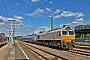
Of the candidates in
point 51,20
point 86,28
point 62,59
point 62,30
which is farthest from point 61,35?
point 86,28

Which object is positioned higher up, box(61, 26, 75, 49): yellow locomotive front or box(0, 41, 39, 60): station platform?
box(61, 26, 75, 49): yellow locomotive front

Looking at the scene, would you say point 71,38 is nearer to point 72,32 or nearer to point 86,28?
point 72,32

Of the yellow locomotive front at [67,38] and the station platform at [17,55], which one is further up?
the yellow locomotive front at [67,38]

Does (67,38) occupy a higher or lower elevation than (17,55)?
higher

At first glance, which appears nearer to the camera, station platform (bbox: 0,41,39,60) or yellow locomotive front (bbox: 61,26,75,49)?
station platform (bbox: 0,41,39,60)

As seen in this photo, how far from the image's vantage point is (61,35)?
28.1m

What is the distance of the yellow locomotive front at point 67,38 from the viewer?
27.7 meters

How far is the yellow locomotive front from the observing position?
27.7 m

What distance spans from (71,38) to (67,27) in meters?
1.78

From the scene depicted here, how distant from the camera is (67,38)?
28.0 meters

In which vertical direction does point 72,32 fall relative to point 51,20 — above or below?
below

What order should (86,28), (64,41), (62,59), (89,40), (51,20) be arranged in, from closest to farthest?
(62,59) < (64,41) < (89,40) < (51,20) < (86,28)

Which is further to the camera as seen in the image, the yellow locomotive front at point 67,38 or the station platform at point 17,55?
the yellow locomotive front at point 67,38

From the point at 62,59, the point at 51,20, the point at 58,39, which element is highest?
the point at 51,20
